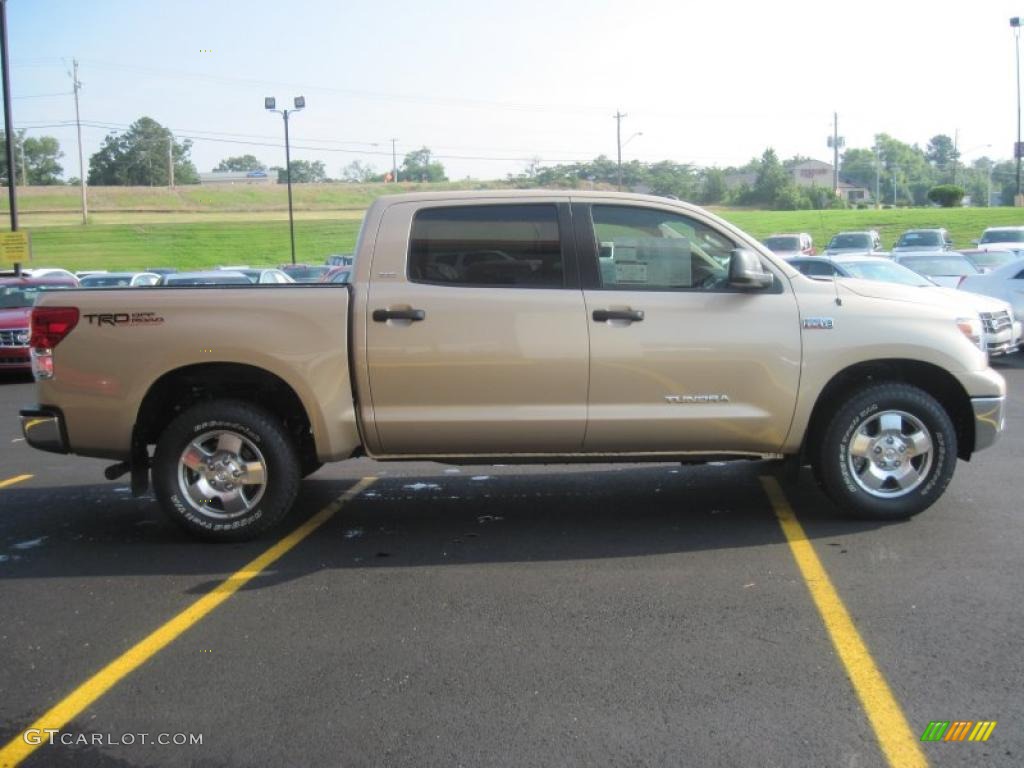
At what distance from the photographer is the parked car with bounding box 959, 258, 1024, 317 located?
1477 cm

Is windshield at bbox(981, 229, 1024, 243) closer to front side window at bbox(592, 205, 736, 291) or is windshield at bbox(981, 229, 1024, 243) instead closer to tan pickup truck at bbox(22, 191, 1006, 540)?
tan pickup truck at bbox(22, 191, 1006, 540)

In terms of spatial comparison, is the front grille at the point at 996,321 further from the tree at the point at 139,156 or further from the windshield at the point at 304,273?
the tree at the point at 139,156

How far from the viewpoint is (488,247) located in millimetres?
5859

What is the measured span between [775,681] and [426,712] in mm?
1375

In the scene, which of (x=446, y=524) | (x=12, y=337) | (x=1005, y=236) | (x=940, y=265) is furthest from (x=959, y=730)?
(x=1005, y=236)

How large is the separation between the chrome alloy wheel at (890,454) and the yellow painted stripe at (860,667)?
542 millimetres

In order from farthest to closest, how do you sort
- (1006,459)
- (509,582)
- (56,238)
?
(56,238)
(1006,459)
(509,582)

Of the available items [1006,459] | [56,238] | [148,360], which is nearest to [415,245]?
[148,360]

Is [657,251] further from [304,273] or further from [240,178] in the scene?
[240,178]

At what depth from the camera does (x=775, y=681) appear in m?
3.88

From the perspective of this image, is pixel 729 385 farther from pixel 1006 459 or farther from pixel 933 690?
pixel 1006 459

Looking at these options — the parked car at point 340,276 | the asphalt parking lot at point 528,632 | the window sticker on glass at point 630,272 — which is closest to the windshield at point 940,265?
the parked car at point 340,276

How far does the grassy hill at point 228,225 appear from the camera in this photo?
183 ft

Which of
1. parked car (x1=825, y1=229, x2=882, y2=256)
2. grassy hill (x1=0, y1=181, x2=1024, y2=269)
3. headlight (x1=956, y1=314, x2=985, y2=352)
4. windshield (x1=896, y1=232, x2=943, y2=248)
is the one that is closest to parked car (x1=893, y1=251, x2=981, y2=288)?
parked car (x1=825, y1=229, x2=882, y2=256)
